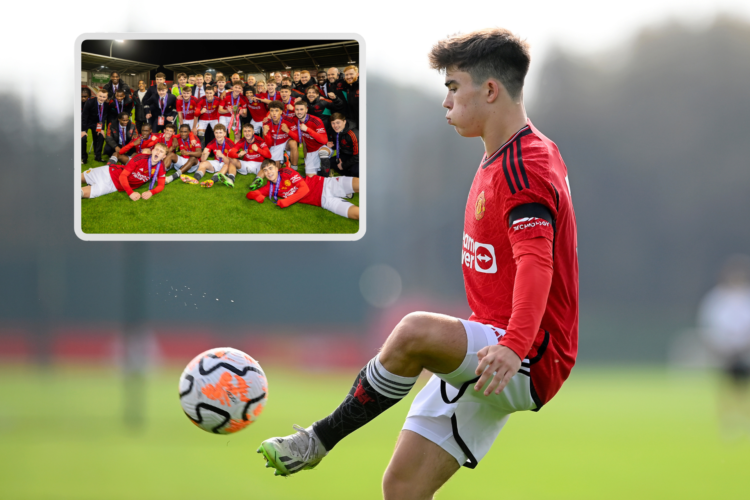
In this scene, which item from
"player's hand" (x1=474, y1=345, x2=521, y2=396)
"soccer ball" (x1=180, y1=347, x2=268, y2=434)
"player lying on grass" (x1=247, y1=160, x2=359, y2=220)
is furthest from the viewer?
"player lying on grass" (x1=247, y1=160, x2=359, y2=220)

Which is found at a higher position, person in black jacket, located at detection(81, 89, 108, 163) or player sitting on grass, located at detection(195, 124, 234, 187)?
person in black jacket, located at detection(81, 89, 108, 163)

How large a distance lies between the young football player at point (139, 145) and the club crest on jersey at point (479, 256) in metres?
2.31

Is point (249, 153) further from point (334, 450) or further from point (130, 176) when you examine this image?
point (334, 450)

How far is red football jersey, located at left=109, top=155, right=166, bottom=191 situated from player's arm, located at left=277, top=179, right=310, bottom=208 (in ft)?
2.72

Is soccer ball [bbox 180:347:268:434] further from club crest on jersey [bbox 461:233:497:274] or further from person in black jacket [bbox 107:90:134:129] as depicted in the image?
person in black jacket [bbox 107:90:134:129]

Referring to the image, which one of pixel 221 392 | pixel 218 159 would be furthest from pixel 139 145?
pixel 221 392

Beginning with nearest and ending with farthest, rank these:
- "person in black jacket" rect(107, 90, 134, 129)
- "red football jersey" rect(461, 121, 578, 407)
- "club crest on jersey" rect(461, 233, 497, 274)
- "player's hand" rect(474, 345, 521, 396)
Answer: "player's hand" rect(474, 345, 521, 396) < "red football jersey" rect(461, 121, 578, 407) < "club crest on jersey" rect(461, 233, 497, 274) < "person in black jacket" rect(107, 90, 134, 129)

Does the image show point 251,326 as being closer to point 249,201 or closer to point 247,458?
point 247,458

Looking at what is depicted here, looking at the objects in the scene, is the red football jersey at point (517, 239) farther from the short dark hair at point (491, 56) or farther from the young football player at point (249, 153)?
the young football player at point (249, 153)

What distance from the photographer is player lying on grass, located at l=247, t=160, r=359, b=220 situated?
4.12m

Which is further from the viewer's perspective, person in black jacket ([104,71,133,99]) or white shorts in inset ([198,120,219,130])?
white shorts in inset ([198,120,219,130])

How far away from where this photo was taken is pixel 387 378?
98.6 inches

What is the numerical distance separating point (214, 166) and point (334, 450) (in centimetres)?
413

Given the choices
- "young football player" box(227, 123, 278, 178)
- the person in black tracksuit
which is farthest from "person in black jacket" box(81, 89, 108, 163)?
"young football player" box(227, 123, 278, 178)
